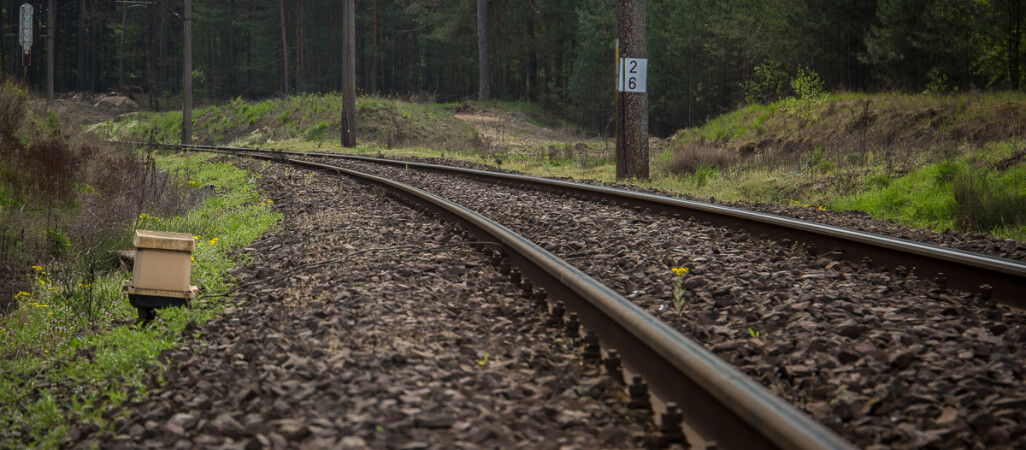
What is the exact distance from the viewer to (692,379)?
2.50m

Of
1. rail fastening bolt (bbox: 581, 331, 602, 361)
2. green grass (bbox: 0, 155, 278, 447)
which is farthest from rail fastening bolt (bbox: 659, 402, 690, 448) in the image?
green grass (bbox: 0, 155, 278, 447)

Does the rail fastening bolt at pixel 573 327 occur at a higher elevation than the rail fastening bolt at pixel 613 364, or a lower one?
higher

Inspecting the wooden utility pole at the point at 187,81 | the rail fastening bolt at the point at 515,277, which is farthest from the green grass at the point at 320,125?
the rail fastening bolt at the point at 515,277

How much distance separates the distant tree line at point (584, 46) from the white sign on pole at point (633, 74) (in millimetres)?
7077

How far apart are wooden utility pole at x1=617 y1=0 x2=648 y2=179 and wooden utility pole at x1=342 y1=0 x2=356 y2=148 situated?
11.2m

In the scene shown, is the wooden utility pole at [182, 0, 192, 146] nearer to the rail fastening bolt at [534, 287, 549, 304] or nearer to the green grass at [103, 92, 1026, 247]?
the green grass at [103, 92, 1026, 247]

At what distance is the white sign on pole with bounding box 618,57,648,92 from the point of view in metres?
13.1

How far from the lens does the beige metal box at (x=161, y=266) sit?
177 inches

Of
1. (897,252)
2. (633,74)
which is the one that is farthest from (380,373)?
(633,74)

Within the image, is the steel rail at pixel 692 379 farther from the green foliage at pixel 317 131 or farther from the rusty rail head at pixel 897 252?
the green foliage at pixel 317 131

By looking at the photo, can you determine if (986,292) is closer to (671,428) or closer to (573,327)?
(573,327)

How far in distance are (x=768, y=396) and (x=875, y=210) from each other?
753 centimetres

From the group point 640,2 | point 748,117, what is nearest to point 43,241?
point 640,2

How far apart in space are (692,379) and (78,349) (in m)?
3.64
